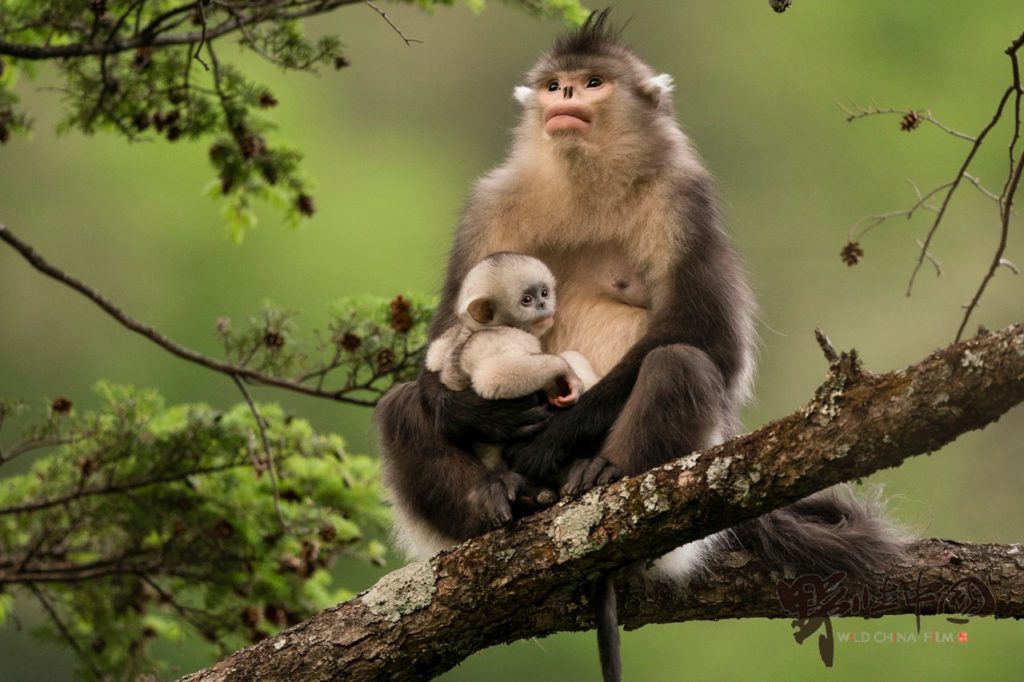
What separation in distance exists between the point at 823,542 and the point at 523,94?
1.79m

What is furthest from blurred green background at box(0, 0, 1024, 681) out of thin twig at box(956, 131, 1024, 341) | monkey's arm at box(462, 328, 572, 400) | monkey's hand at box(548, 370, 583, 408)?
thin twig at box(956, 131, 1024, 341)

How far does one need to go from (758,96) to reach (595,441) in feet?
47.7

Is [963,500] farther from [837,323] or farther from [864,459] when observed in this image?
[864,459]

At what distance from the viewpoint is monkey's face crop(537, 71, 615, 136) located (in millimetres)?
4410

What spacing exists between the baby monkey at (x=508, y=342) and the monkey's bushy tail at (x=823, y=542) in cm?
64

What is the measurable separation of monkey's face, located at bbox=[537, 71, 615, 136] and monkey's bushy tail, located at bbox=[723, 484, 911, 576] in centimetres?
135

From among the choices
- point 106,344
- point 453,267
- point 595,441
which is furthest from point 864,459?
point 106,344

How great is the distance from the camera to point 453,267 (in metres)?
4.53

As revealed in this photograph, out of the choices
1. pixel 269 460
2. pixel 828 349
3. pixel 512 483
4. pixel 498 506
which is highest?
pixel 269 460

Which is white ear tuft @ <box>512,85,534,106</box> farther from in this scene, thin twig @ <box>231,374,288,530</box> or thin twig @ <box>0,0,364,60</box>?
thin twig @ <box>231,374,288,530</box>

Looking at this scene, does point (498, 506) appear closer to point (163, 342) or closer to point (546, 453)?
point (546, 453)

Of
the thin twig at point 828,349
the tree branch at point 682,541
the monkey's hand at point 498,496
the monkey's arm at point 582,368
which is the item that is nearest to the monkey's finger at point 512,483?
the monkey's hand at point 498,496

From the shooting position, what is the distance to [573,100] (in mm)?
4473

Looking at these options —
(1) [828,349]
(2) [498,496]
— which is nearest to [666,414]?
(2) [498,496]
